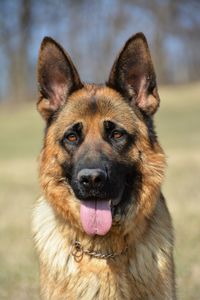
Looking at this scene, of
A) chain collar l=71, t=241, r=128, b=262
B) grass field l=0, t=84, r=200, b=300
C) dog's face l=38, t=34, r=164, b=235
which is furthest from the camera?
grass field l=0, t=84, r=200, b=300

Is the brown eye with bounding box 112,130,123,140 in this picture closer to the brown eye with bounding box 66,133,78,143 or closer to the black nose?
the brown eye with bounding box 66,133,78,143

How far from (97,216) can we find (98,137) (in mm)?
599

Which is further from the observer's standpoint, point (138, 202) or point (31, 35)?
point (31, 35)

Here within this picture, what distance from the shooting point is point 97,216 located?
4176mm

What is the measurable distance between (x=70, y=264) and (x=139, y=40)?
178 centimetres

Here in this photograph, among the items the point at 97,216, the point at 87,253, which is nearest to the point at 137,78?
the point at 97,216

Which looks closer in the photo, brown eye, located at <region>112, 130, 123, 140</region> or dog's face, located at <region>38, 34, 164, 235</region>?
dog's face, located at <region>38, 34, 164, 235</region>

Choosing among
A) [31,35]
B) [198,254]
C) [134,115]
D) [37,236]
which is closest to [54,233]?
[37,236]

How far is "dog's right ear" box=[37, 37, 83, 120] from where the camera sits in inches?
180

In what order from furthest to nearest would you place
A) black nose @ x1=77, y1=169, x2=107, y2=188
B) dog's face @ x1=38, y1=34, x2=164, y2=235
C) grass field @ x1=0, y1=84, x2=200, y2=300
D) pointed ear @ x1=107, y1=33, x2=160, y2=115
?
grass field @ x1=0, y1=84, x2=200, y2=300 → pointed ear @ x1=107, y1=33, x2=160, y2=115 → dog's face @ x1=38, y1=34, x2=164, y2=235 → black nose @ x1=77, y1=169, x2=107, y2=188

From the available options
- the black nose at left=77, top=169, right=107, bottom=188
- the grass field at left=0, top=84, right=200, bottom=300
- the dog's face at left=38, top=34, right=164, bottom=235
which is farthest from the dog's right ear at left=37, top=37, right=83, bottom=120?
the grass field at left=0, top=84, right=200, bottom=300

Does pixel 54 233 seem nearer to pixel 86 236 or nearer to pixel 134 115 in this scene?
pixel 86 236

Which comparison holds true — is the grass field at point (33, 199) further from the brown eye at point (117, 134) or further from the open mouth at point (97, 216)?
the brown eye at point (117, 134)

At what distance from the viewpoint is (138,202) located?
14.1ft
